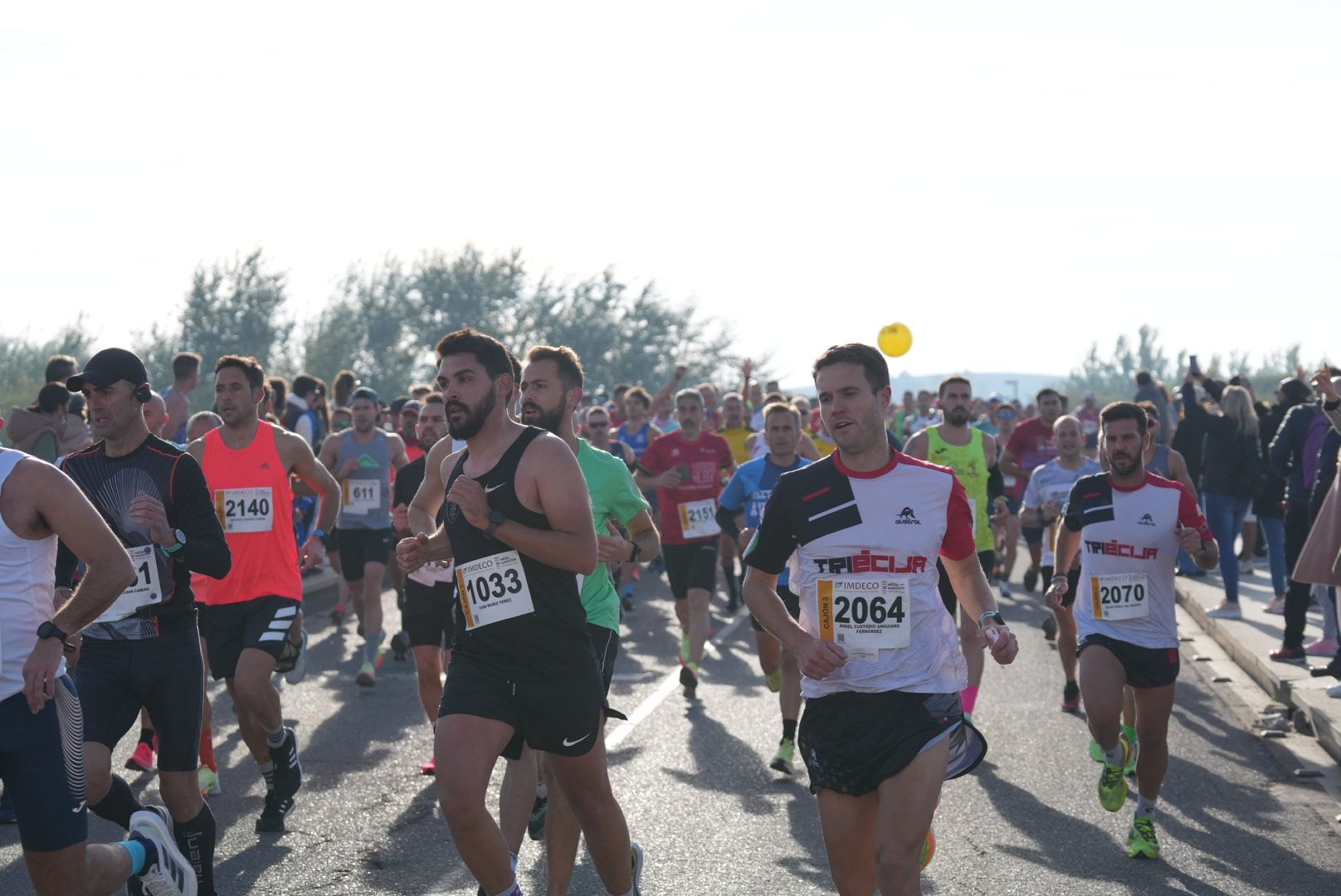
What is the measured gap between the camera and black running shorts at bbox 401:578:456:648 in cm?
871

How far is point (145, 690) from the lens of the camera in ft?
19.0

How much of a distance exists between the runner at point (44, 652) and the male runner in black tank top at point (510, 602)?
1.01 metres

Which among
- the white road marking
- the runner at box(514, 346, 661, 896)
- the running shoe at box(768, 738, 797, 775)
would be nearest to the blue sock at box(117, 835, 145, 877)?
the runner at box(514, 346, 661, 896)

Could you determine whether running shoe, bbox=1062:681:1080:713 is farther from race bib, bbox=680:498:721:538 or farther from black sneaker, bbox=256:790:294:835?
black sneaker, bbox=256:790:294:835

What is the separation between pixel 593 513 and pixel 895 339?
44.5 feet

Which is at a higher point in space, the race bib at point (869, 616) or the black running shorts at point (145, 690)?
the race bib at point (869, 616)

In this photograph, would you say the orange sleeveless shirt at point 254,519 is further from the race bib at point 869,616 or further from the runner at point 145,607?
the race bib at point 869,616

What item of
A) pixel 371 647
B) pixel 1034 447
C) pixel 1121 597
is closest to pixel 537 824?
pixel 1121 597

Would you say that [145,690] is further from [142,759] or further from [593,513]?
[142,759]

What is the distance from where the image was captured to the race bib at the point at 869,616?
491 centimetres

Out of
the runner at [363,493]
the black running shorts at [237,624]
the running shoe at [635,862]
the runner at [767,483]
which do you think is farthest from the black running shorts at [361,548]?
the running shoe at [635,862]

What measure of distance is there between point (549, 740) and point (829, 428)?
4.51 ft

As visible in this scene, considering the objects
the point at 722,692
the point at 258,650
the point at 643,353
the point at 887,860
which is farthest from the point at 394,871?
the point at 643,353

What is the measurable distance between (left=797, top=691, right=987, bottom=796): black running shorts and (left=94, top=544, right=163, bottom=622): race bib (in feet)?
8.43
